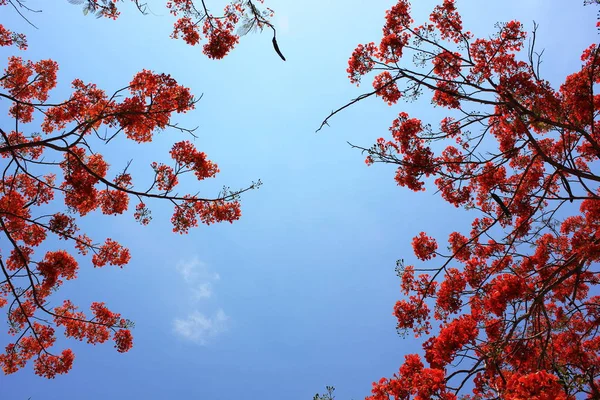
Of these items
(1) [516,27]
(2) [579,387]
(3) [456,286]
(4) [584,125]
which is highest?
(1) [516,27]

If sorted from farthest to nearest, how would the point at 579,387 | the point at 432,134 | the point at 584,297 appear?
the point at 584,297 → the point at 432,134 → the point at 579,387

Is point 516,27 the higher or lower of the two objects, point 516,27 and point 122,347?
the higher

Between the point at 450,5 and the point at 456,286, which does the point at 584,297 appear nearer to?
the point at 456,286

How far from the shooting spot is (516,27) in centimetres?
896

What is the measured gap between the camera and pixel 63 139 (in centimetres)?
640

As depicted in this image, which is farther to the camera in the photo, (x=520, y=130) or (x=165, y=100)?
(x=520, y=130)

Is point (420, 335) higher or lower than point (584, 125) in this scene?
lower

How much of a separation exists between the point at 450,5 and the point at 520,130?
4.04 m

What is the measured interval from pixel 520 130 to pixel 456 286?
4.38 metres

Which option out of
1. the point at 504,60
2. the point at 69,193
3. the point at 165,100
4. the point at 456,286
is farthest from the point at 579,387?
the point at 69,193

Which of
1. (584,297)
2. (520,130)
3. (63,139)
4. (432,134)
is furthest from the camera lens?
(584,297)

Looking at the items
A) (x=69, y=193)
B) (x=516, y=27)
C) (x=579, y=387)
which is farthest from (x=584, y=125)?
(x=69, y=193)

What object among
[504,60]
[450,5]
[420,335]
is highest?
[450,5]

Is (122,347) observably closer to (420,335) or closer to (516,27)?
(420,335)
